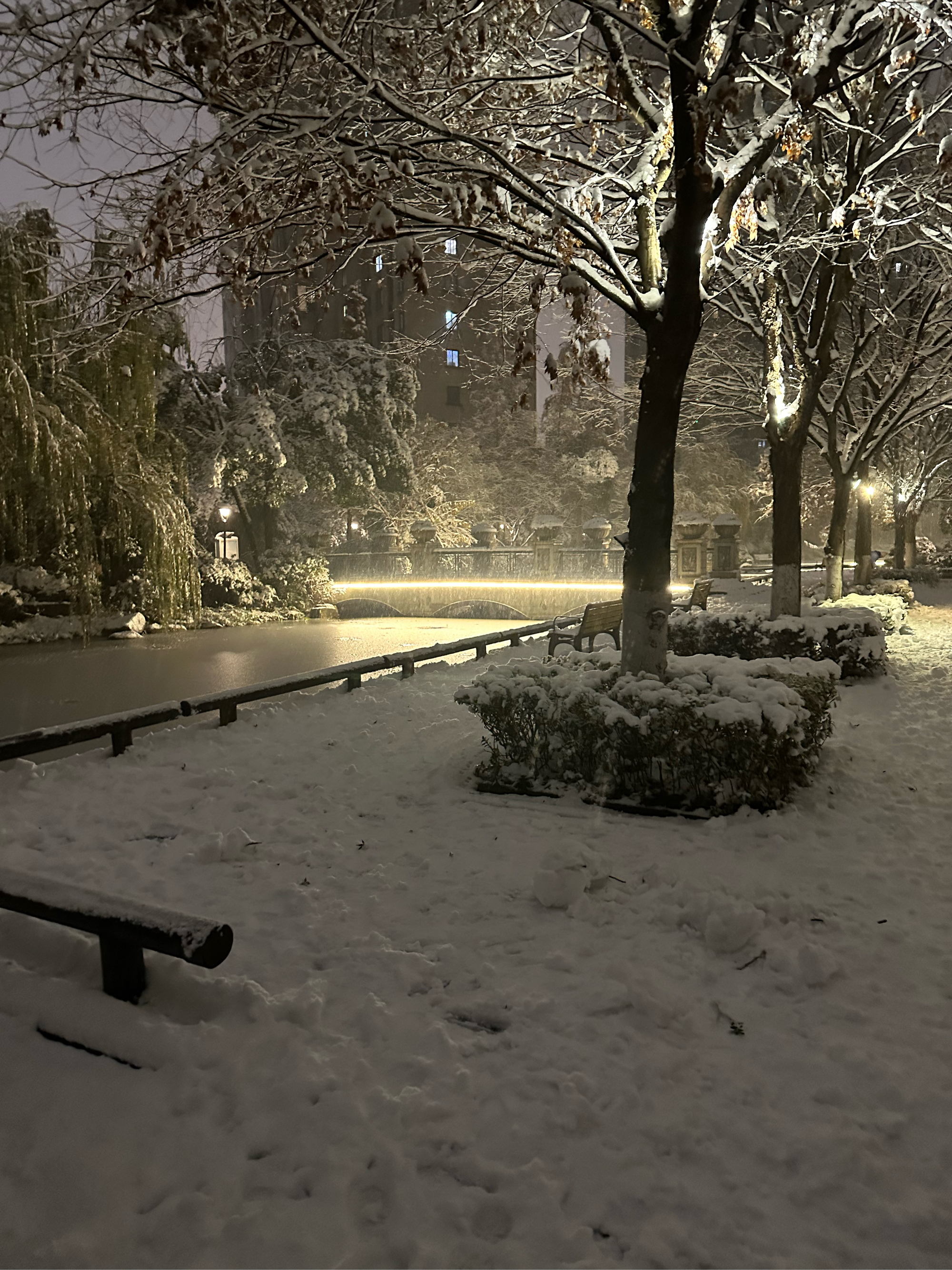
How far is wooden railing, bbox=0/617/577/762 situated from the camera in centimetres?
698

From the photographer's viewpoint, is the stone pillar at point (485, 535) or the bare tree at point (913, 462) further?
the stone pillar at point (485, 535)

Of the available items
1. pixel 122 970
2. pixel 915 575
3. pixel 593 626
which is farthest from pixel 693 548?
pixel 122 970

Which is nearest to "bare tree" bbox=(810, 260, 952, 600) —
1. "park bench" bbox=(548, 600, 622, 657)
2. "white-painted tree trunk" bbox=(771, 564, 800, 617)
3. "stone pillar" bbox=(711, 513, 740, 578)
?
"white-painted tree trunk" bbox=(771, 564, 800, 617)

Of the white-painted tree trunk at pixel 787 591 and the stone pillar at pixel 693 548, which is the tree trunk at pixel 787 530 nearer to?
the white-painted tree trunk at pixel 787 591

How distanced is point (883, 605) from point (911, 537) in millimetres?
23321

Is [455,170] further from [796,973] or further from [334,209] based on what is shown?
[796,973]

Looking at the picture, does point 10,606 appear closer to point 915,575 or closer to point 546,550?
point 546,550

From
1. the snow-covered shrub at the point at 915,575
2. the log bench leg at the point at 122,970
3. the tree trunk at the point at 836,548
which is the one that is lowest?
the log bench leg at the point at 122,970

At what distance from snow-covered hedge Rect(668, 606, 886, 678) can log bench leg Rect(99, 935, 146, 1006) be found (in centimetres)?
809

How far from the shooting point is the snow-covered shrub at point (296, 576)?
2758 centimetres

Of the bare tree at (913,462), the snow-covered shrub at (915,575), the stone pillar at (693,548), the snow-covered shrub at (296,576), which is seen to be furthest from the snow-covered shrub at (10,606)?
the bare tree at (913,462)

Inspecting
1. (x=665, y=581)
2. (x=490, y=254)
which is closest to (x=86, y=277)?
(x=490, y=254)

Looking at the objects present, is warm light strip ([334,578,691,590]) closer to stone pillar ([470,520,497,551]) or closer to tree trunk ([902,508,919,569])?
stone pillar ([470,520,497,551])

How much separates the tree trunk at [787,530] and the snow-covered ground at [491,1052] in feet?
21.1
